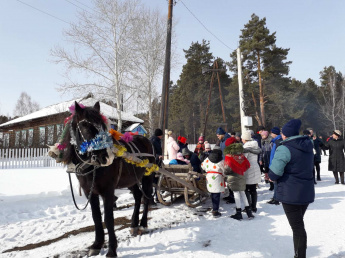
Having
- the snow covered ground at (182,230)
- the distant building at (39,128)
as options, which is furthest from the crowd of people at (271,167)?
the distant building at (39,128)

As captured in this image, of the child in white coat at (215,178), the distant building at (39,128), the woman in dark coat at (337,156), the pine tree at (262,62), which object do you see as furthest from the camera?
the pine tree at (262,62)

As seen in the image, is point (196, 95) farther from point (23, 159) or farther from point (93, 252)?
point (93, 252)

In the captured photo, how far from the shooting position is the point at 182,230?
4.48 m

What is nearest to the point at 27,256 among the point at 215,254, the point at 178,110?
the point at 215,254

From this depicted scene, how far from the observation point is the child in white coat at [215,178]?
539 cm

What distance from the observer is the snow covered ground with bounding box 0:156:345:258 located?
362 cm

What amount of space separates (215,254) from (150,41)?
18.7 metres

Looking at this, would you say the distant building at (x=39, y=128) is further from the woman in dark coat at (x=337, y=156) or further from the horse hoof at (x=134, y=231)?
the horse hoof at (x=134, y=231)

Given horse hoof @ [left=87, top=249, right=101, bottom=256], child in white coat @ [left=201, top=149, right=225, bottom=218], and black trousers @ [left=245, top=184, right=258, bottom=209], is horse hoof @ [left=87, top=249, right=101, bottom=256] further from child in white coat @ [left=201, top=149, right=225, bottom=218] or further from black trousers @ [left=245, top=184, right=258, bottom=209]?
black trousers @ [left=245, top=184, right=258, bottom=209]

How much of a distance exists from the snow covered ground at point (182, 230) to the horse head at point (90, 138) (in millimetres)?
1522

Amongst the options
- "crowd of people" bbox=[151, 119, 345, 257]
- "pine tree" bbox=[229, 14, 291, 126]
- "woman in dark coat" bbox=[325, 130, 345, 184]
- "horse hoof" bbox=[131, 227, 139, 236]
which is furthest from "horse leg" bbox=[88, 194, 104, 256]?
"pine tree" bbox=[229, 14, 291, 126]

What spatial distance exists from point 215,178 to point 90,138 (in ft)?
10.7

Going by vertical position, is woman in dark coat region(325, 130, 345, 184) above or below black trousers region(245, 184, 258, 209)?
above

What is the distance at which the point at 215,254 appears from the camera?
349 cm
